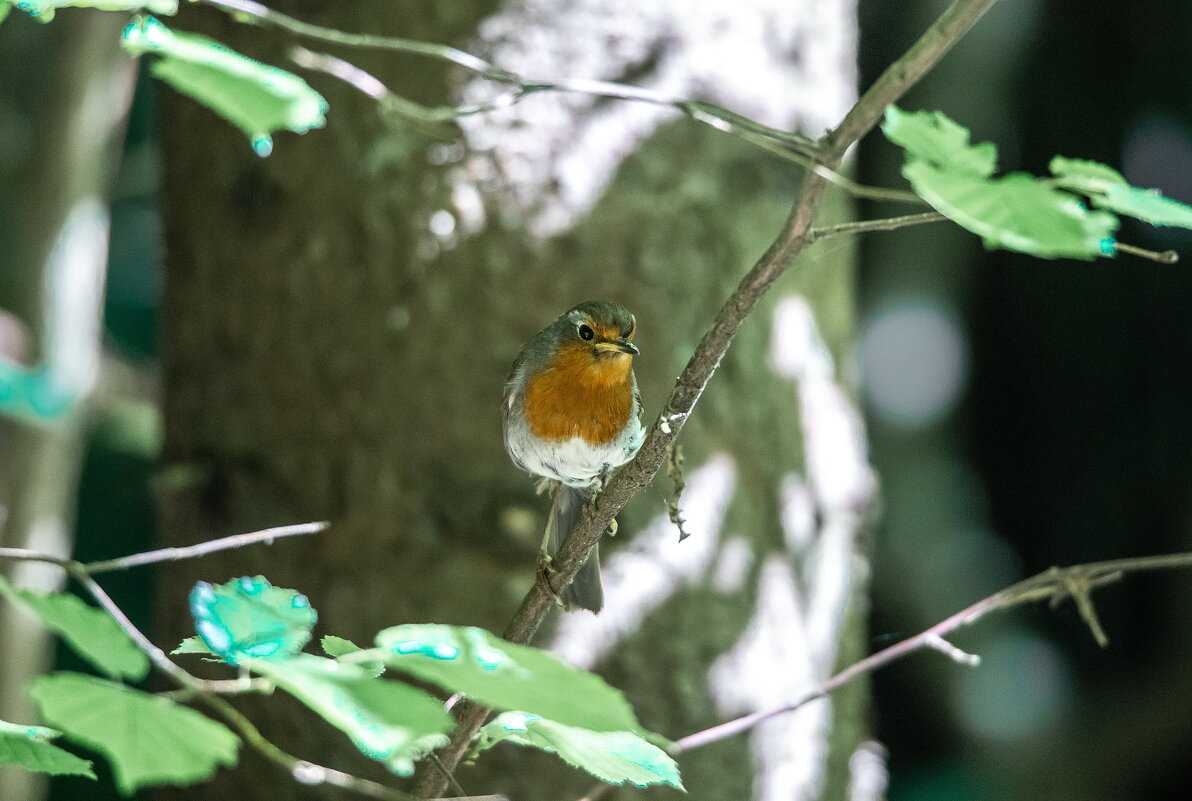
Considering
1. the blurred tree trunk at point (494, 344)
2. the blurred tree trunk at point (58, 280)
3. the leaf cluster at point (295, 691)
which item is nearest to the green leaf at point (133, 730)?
the leaf cluster at point (295, 691)

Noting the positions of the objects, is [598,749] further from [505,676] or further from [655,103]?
[655,103]

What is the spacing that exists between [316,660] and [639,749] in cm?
37

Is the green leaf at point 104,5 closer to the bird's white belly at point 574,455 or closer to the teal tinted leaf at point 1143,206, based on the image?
the teal tinted leaf at point 1143,206

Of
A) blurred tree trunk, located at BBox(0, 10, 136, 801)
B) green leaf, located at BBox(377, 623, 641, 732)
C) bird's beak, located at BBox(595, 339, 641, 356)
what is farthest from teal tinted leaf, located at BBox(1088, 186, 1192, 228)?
blurred tree trunk, located at BBox(0, 10, 136, 801)

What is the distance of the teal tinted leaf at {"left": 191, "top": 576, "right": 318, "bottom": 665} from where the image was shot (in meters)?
0.74

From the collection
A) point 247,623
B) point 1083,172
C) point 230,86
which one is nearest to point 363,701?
point 247,623

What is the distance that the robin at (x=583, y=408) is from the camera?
1840mm

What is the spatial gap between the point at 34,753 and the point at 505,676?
49 cm

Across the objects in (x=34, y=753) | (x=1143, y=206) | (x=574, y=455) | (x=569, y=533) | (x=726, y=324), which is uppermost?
(x=1143, y=206)

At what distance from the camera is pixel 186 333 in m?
2.35

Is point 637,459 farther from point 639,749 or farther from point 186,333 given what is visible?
point 186,333

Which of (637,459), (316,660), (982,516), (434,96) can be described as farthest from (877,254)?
(316,660)

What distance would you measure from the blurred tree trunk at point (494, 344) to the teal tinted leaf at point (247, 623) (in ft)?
4.43

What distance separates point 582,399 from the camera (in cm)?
186
